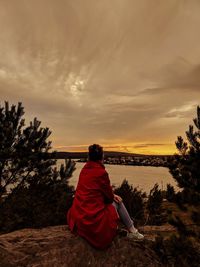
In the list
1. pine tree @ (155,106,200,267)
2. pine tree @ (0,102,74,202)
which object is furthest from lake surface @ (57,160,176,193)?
pine tree @ (155,106,200,267)

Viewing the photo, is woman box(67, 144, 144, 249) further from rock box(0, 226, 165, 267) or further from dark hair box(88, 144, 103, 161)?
rock box(0, 226, 165, 267)

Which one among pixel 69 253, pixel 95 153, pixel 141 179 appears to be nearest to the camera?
pixel 69 253

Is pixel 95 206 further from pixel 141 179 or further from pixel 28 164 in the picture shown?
pixel 141 179

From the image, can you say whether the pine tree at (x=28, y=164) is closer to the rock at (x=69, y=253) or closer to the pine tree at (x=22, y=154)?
the pine tree at (x=22, y=154)

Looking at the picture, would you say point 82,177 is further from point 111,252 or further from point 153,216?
point 153,216

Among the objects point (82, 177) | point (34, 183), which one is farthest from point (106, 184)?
point (34, 183)

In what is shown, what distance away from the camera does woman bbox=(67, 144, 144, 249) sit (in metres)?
4.51

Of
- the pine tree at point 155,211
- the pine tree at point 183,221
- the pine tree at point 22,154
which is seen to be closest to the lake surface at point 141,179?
the pine tree at point 155,211

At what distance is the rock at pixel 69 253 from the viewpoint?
4410 millimetres

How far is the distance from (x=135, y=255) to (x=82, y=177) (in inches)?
56.0

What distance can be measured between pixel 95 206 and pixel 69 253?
30.1 inches

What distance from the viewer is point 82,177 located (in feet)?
15.9

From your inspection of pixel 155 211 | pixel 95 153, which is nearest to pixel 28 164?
pixel 155 211

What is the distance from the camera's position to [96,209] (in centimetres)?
452
